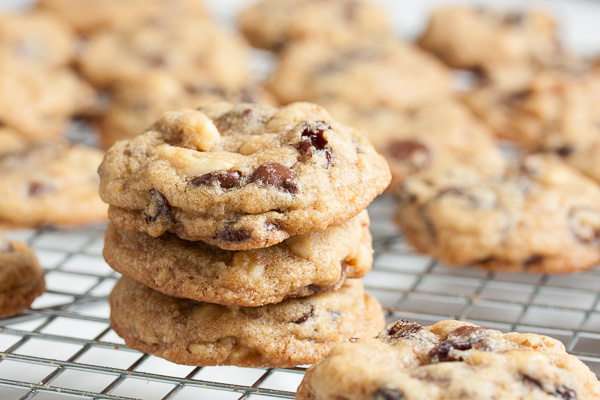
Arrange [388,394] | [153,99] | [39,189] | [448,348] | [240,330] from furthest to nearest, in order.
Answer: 1. [153,99]
2. [39,189]
3. [240,330]
4. [448,348]
5. [388,394]

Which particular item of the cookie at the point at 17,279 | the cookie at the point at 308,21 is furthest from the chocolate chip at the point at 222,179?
the cookie at the point at 308,21

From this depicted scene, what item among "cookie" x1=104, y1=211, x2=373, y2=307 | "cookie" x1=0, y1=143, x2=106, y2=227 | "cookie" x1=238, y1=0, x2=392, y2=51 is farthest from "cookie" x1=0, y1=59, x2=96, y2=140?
"cookie" x1=104, y1=211, x2=373, y2=307

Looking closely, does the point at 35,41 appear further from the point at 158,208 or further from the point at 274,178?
the point at 274,178

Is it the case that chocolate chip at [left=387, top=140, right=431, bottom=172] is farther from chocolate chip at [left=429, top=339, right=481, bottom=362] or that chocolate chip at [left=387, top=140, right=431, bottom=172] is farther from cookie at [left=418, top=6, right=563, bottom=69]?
chocolate chip at [left=429, top=339, right=481, bottom=362]

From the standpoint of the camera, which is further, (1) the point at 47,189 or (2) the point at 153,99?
(2) the point at 153,99

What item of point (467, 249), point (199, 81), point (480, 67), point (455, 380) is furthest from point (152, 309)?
point (480, 67)

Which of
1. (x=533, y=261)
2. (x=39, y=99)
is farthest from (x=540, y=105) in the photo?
(x=39, y=99)

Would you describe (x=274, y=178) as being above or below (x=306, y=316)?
above
